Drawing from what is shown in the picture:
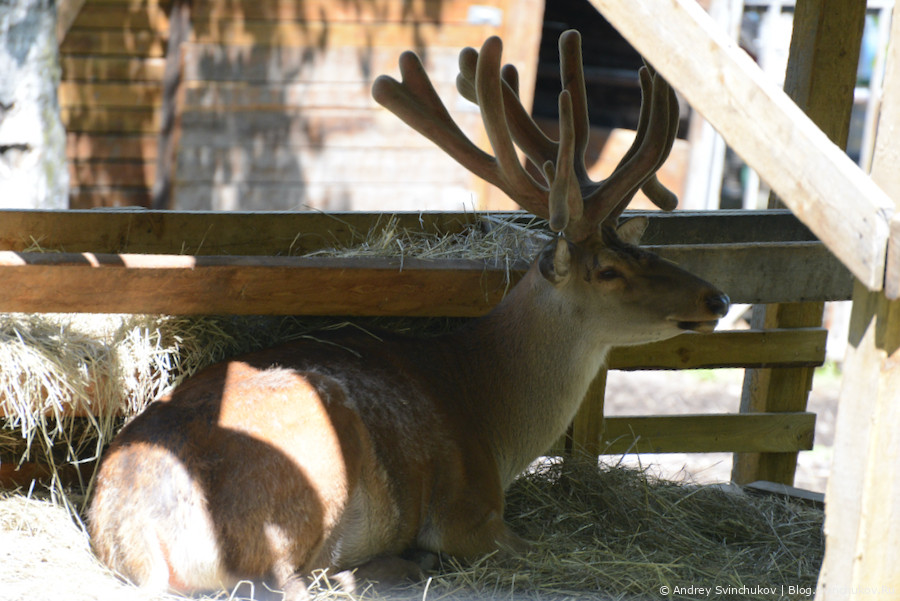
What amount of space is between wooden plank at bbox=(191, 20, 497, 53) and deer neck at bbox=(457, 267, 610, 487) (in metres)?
5.20

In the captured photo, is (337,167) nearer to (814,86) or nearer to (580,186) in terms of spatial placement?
(814,86)

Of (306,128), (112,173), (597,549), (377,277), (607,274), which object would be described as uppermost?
(306,128)

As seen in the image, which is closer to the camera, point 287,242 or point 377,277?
point 377,277

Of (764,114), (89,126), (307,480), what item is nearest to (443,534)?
(307,480)

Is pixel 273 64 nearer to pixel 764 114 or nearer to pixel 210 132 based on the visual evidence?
pixel 210 132

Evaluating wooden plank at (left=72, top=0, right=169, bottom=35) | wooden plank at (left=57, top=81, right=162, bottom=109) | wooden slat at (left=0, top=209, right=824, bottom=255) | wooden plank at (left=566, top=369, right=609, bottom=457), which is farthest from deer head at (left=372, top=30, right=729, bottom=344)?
wooden plank at (left=57, top=81, right=162, bottom=109)

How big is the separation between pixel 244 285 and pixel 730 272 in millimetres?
1985

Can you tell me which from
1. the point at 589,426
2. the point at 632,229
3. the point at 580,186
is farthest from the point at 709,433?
the point at 580,186

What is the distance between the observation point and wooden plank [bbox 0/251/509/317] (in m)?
3.45

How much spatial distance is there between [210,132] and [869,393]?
725 cm

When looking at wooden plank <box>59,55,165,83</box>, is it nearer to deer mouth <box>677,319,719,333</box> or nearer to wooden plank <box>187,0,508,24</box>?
wooden plank <box>187,0,508,24</box>

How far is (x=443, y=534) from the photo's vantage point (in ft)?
12.2

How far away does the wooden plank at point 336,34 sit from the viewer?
28.6ft

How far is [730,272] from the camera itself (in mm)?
4203
